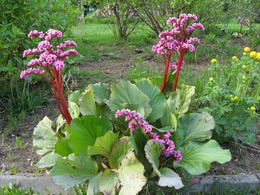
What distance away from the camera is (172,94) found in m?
2.45

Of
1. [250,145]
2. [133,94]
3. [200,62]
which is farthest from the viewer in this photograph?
[200,62]

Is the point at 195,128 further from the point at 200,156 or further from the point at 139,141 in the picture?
the point at 139,141

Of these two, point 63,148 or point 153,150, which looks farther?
point 63,148

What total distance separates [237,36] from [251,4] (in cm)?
189

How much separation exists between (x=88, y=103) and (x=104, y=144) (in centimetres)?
36

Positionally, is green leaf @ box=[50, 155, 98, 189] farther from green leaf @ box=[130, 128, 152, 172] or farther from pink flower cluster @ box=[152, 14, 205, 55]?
pink flower cluster @ box=[152, 14, 205, 55]

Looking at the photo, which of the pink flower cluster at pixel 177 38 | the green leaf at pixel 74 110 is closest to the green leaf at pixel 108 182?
the green leaf at pixel 74 110

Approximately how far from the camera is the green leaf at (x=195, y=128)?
2.25 m

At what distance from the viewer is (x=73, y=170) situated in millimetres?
1993

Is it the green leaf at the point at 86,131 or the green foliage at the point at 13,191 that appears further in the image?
the green foliage at the point at 13,191

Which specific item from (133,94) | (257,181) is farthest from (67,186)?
(257,181)

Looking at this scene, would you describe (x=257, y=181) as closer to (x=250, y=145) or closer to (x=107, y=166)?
(x=250, y=145)

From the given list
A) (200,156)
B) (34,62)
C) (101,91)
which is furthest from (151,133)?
(34,62)

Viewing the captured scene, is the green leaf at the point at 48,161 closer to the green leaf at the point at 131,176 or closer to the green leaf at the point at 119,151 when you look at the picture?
the green leaf at the point at 119,151
